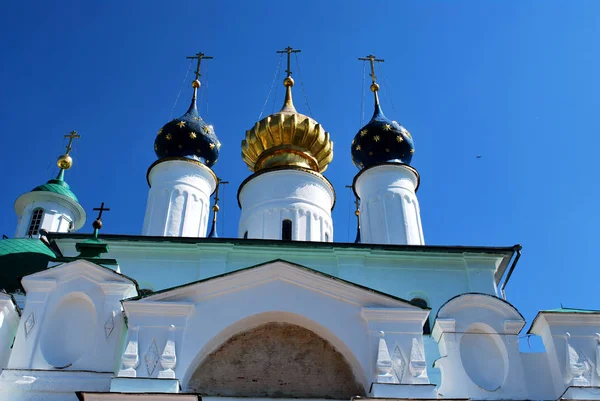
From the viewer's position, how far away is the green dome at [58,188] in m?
18.9

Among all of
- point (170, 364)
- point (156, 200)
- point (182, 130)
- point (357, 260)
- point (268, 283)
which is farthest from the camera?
point (182, 130)

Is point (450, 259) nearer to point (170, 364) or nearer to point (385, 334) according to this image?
point (385, 334)

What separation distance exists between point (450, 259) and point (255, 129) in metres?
7.06

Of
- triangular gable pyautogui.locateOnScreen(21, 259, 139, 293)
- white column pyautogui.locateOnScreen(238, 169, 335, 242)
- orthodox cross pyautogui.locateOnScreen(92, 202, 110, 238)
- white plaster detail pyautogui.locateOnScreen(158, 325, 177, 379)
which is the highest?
white column pyautogui.locateOnScreen(238, 169, 335, 242)

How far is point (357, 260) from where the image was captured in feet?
43.9

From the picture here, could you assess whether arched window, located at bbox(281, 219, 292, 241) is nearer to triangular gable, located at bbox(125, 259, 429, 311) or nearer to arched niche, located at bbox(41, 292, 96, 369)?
triangular gable, located at bbox(125, 259, 429, 311)

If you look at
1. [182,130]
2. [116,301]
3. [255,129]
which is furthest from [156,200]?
[116,301]

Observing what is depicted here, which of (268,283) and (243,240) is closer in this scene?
(268,283)

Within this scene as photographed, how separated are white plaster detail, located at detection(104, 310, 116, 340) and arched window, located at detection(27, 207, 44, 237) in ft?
30.1

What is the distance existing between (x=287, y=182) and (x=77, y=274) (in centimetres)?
713

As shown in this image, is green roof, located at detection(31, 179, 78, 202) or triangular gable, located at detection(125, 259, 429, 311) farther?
green roof, located at detection(31, 179, 78, 202)

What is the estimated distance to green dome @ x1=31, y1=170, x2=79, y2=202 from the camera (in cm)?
1892

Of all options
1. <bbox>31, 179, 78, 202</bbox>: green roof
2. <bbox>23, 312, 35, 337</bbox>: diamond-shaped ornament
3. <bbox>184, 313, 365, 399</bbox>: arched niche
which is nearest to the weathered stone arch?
<bbox>184, 313, 365, 399</bbox>: arched niche

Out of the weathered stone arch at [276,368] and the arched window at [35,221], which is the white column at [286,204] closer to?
the arched window at [35,221]
